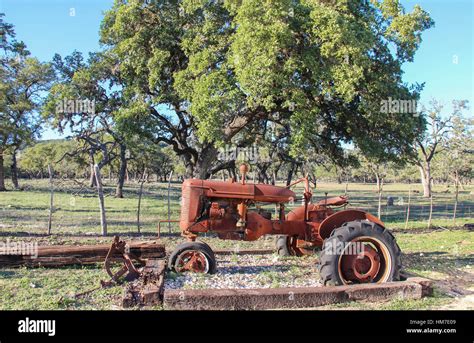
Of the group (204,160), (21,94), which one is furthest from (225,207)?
(21,94)

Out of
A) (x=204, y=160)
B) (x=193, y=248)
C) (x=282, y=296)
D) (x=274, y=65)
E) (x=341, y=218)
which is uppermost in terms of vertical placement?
(x=274, y=65)

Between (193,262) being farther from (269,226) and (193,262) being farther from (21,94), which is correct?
(21,94)

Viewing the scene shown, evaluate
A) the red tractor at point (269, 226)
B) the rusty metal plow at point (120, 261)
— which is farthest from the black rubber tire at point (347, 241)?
the rusty metal plow at point (120, 261)

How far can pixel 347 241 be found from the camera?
6.34m

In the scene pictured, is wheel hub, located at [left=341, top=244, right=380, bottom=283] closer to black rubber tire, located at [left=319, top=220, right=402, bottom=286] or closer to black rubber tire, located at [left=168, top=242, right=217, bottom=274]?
black rubber tire, located at [left=319, top=220, right=402, bottom=286]

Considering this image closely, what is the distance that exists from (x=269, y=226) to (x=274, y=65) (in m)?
6.60

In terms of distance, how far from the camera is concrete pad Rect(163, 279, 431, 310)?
5.39m

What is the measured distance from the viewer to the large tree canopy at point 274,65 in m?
12.3

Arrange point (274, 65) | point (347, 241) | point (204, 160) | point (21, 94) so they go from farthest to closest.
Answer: point (21, 94), point (204, 160), point (274, 65), point (347, 241)

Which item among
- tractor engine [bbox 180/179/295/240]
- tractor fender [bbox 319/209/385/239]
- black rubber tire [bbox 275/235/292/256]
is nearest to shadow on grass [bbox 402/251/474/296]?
tractor fender [bbox 319/209/385/239]
